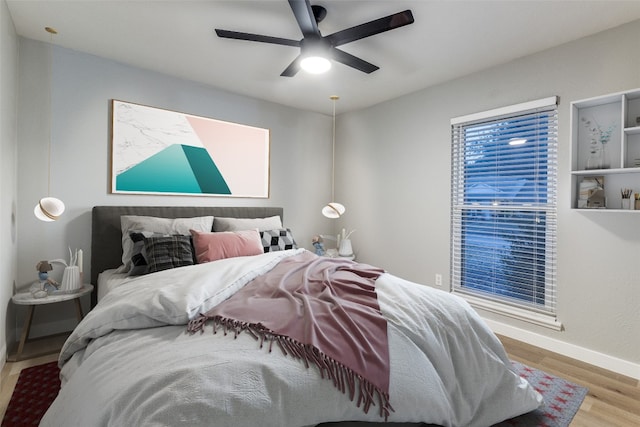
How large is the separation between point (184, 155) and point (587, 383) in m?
3.83

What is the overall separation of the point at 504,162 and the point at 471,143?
1.26ft

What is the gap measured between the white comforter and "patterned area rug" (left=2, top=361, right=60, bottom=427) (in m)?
0.59

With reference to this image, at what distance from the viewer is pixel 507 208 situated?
9.55 ft

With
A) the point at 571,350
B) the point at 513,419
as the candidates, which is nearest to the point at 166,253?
the point at 513,419

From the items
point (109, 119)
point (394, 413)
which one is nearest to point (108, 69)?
point (109, 119)

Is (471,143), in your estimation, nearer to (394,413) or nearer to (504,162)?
(504,162)

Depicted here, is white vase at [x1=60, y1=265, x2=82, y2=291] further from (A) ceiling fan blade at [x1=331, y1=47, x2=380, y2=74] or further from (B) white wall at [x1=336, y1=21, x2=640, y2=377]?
(B) white wall at [x1=336, y1=21, x2=640, y2=377]

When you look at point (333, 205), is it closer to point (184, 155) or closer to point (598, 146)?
point (184, 155)

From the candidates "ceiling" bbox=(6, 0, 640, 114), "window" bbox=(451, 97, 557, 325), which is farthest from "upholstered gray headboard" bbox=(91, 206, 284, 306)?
"window" bbox=(451, 97, 557, 325)

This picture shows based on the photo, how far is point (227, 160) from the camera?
3.59 meters

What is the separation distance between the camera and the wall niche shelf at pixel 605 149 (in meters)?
2.21

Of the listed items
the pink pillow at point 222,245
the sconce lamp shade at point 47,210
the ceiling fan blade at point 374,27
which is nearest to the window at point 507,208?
the ceiling fan blade at point 374,27

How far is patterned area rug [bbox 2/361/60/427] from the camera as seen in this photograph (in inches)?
66.9

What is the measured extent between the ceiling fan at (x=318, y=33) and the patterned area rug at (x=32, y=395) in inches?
96.9
